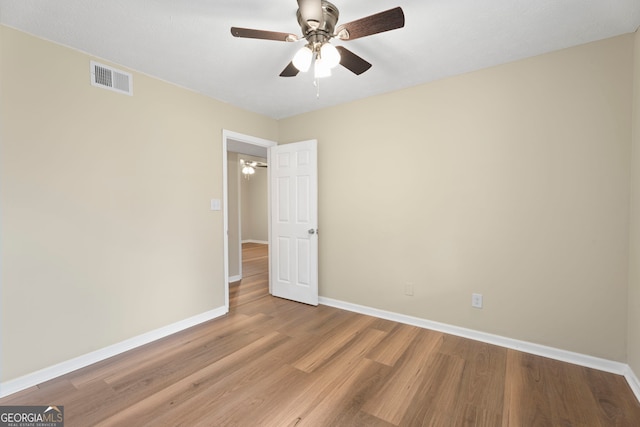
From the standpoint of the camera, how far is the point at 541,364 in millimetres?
2156

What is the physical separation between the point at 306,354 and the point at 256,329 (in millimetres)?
725

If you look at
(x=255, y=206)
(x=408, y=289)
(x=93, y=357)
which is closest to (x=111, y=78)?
(x=93, y=357)

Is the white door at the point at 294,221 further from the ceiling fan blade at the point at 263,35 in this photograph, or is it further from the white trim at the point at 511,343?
the ceiling fan blade at the point at 263,35

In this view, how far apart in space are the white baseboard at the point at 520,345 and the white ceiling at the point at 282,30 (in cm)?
245

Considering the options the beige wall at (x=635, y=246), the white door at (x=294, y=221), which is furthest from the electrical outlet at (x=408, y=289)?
the beige wall at (x=635, y=246)

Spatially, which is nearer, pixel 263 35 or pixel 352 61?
pixel 263 35

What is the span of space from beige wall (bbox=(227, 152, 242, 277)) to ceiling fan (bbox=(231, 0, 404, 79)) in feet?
11.2

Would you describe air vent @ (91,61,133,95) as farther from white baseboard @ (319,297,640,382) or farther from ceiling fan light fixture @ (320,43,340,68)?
white baseboard @ (319,297,640,382)

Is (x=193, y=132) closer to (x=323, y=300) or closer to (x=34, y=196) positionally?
(x=34, y=196)

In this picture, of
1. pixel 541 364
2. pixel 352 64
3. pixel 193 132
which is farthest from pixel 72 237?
pixel 541 364

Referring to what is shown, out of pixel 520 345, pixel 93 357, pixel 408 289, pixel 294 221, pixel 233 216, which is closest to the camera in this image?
pixel 93 357

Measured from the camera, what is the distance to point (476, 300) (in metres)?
2.56

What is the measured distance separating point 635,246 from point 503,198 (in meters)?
0.86

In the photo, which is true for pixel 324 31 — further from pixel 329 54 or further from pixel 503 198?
pixel 503 198
